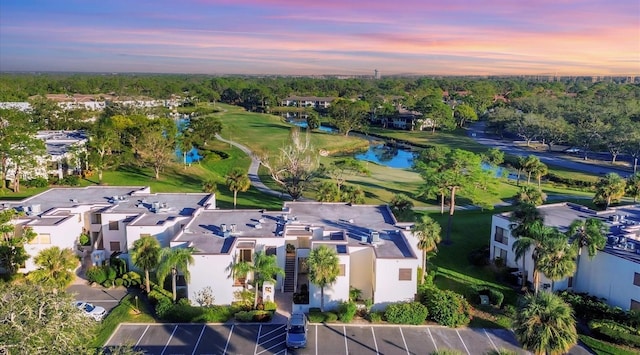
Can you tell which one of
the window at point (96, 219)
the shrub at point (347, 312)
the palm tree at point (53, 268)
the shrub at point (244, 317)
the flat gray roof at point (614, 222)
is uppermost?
the flat gray roof at point (614, 222)

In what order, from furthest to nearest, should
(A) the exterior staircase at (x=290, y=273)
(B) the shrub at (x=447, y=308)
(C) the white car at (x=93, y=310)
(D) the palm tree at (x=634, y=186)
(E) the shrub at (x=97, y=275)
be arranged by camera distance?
(D) the palm tree at (x=634, y=186) < (E) the shrub at (x=97, y=275) < (A) the exterior staircase at (x=290, y=273) < (B) the shrub at (x=447, y=308) < (C) the white car at (x=93, y=310)

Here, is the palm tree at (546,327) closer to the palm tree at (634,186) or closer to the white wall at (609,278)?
the white wall at (609,278)

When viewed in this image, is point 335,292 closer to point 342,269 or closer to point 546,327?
point 342,269

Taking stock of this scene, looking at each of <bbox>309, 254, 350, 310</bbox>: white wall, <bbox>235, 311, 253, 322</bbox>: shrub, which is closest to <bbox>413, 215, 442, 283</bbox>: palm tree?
<bbox>309, 254, 350, 310</bbox>: white wall

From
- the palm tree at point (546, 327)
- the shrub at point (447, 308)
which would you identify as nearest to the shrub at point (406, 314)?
the shrub at point (447, 308)

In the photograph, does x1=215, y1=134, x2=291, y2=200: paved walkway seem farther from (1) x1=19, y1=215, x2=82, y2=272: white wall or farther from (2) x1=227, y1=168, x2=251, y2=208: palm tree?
(1) x1=19, y1=215, x2=82, y2=272: white wall

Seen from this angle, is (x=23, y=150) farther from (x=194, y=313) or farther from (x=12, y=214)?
(x=194, y=313)

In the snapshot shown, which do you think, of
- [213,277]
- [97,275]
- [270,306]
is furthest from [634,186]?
[97,275]
